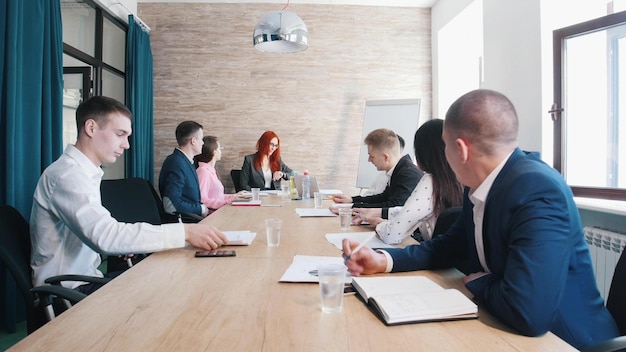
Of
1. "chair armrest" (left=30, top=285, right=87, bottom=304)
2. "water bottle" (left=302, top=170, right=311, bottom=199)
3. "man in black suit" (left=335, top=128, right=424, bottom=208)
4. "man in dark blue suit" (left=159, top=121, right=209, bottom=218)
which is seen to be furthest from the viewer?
"water bottle" (left=302, top=170, right=311, bottom=199)

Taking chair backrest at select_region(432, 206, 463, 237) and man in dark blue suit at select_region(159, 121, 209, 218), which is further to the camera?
man in dark blue suit at select_region(159, 121, 209, 218)

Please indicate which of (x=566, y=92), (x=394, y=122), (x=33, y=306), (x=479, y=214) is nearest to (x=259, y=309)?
(x=479, y=214)

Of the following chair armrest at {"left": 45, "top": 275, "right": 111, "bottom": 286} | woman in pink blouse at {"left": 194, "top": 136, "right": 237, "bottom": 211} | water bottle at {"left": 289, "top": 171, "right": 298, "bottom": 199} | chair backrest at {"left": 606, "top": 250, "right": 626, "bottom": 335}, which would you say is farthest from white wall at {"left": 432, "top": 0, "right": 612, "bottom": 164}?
chair armrest at {"left": 45, "top": 275, "right": 111, "bottom": 286}

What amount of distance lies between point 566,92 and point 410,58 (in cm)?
291

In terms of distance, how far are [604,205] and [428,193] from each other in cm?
159

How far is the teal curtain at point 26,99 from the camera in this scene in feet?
9.39

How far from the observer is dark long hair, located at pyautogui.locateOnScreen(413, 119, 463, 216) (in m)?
1.88

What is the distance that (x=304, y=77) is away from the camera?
19.4ft

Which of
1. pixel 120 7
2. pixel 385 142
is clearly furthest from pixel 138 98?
pixel 385 142

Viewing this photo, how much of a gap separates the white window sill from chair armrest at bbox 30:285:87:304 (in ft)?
8.58

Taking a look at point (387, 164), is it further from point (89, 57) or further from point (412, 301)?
point (89, 57)

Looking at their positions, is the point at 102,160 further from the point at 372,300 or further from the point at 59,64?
the point at 59,64

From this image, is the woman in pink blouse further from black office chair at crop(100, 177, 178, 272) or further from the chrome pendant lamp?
the chrome pendant lamp

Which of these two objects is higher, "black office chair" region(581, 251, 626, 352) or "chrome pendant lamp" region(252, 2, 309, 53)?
"chrome pendant lamp" region(252, 2, 309, 53)
